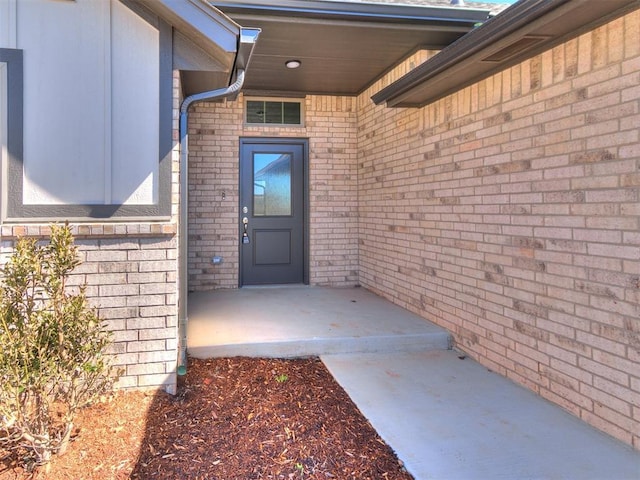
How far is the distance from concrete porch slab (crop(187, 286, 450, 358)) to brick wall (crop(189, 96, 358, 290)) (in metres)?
0.84

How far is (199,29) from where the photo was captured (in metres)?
2.83

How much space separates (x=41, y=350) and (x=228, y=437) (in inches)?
44.0

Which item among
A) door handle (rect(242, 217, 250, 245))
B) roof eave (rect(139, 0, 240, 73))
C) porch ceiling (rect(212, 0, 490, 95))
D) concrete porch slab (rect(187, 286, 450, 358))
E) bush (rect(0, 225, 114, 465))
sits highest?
porch ceiling (rect(212, 0, 490, 95))

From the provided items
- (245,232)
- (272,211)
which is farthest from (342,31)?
(245,232)

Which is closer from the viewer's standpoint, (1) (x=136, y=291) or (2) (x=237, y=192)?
(1) (x=136, y=291)

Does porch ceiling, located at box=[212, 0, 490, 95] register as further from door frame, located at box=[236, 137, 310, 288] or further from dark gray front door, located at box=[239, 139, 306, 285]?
dark gray front door, located at box=[239, 139, 306, 285]

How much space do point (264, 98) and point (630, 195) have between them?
5.11 meters

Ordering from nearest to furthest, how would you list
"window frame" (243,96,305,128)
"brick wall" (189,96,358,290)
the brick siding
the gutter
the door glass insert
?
1. the brick siding
2. the gutter
3. "brick wall" (189,96,358,290)
4. "window frame" (243,96,305,128)
5. the door glass insert

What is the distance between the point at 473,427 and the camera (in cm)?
264

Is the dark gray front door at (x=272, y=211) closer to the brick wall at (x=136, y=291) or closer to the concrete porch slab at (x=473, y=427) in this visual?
the concrete porch slab at (x=473, y=427)

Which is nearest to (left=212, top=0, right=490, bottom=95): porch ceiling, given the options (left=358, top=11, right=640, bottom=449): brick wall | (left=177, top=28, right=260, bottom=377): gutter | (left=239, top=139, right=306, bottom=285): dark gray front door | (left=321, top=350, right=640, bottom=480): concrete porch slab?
(left=358, top=11, right=640, bottom=449): brick wall

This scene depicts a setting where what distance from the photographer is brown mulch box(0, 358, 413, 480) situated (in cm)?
216

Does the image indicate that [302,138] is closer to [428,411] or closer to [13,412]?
[428,411]

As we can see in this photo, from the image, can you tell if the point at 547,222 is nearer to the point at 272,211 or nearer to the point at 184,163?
the point at 184,163
